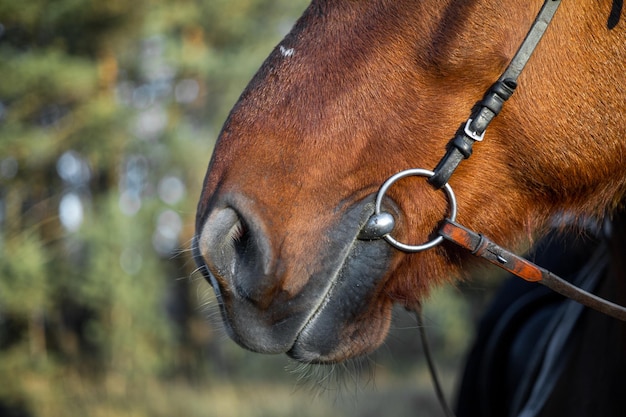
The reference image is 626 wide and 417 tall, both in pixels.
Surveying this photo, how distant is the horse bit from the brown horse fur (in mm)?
24

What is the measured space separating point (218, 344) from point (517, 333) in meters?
10.5

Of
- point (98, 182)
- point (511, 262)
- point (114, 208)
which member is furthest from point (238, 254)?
point (98, 182)

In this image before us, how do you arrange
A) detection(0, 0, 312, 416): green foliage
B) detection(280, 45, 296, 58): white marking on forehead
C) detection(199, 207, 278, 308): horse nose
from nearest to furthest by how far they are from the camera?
detection(199, 207, 278, 308): horse nose, detection(280, 45, 296, 58): white marking on forehead, detection(0, 0, 312, 416): green foliage

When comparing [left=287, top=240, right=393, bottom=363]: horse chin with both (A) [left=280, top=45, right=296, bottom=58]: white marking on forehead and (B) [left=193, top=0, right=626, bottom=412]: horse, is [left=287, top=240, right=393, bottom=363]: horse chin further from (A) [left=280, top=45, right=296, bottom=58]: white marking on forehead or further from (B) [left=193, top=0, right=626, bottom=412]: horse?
(A) [left=280, top=45, right=296, bottom=58]: white marking on forehead

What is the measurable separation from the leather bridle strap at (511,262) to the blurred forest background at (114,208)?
5255mm

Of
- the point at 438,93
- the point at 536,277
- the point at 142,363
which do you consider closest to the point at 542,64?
the point at 438,93

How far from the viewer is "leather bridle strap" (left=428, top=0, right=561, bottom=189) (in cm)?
151

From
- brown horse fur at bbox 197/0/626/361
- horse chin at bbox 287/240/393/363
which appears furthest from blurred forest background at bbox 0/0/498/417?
brown horse fur at bbox 197/0/626/361

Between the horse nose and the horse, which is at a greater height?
the horse

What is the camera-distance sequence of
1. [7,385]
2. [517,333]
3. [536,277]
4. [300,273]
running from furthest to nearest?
[7,385] < [517,333] < [536,277] < [300,273]

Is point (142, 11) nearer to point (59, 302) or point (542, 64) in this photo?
point (59, 302)

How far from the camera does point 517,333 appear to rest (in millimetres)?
3127

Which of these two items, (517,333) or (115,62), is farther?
(115,62)

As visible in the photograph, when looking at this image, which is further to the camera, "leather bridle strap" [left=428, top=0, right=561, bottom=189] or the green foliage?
the green foliage
